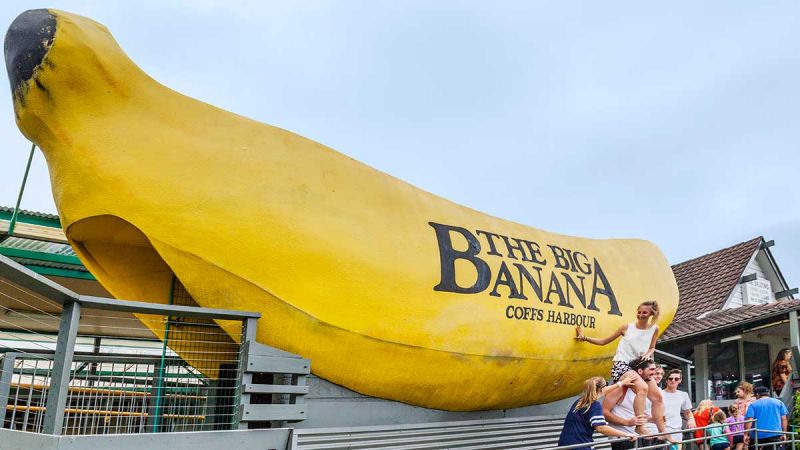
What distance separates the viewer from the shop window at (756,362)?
44.9 ft

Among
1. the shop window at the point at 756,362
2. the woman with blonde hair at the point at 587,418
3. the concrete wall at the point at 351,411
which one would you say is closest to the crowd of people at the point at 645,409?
the woman with blonde hair at the point at 587,418

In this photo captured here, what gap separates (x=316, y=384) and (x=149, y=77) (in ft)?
8.87

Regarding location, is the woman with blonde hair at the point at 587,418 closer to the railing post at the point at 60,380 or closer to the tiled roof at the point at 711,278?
the railing post at the point at 60,380

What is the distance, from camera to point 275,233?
5.30m

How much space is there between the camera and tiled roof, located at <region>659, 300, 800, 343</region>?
35.0 feet

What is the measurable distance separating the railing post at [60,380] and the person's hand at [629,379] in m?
4.62

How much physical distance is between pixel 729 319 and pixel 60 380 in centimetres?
1059

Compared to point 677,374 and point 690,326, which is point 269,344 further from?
point 690,326

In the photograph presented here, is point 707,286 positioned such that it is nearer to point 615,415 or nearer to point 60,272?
point 615,415

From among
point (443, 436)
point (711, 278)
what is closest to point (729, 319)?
point (711, 278)

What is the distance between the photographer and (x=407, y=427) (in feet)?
19.6

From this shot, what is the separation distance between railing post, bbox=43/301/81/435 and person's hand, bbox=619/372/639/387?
462 centimetres

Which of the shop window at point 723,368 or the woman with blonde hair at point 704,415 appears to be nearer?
the woman with blonde hair at point 704,415

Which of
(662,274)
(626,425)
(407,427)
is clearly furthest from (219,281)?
(662,274)
